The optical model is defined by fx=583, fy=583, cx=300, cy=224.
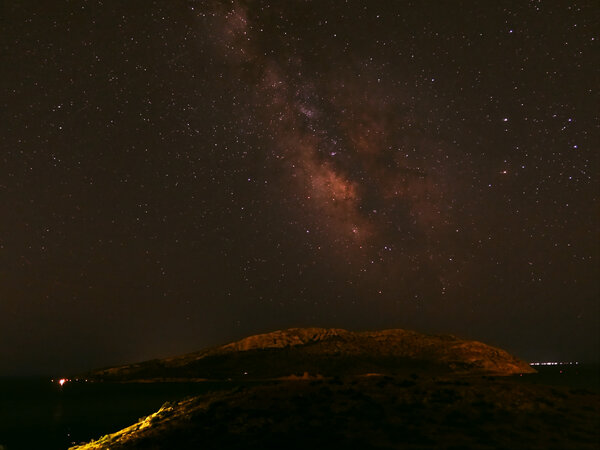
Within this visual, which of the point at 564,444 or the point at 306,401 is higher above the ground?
the point at 306,401

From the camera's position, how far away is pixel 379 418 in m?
29.0

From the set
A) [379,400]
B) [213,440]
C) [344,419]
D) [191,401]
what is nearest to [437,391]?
[379,400]

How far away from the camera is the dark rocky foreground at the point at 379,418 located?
2520 centimetres

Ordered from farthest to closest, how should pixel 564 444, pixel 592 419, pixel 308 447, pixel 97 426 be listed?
pixel 97 426 < pixel 592 419 < pixel 308 447 < pixel 564 444

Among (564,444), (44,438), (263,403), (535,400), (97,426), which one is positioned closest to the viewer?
(564,444)

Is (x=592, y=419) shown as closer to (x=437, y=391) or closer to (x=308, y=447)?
(x=437, y=391)

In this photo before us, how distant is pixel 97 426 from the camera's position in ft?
188

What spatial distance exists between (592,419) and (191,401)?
925 inches

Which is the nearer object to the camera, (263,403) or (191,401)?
(263,403)

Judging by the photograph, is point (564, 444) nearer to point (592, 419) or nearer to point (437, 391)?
point (592, 419)

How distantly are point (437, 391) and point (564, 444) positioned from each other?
34.7 feet

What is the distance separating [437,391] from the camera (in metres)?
33.6

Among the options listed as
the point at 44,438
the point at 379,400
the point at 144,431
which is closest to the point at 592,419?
the point at 379,400

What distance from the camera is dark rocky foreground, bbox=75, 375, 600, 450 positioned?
82.7 ft
